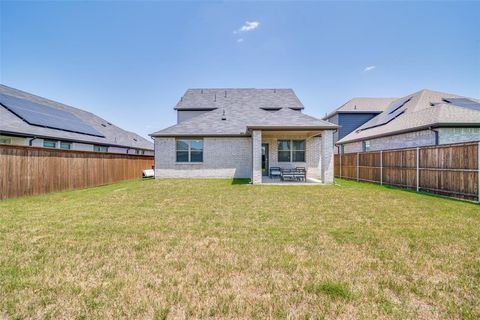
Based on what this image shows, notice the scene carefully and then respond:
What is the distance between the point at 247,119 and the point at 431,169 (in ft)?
39.6

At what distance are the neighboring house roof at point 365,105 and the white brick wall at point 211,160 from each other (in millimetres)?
17116

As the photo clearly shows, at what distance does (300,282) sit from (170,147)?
15254 mm

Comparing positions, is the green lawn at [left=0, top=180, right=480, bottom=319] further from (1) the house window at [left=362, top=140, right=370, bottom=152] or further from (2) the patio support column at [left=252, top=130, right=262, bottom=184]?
(1) the house window at [left=362, top=140, right=370, bottom=152]

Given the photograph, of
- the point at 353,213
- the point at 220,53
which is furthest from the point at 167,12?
the point at 353,213

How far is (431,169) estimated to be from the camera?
9938mm

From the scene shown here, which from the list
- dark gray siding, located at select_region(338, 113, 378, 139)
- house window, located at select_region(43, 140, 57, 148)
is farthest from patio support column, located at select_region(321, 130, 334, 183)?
house window, located at select_region(43, 140, 57, 148)

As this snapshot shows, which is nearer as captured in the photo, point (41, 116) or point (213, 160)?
point (41, 116)

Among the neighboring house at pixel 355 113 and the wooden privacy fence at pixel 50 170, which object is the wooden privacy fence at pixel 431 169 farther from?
the wooden privacy fence at pixel 50 170

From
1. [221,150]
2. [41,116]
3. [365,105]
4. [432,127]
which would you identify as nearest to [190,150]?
[221,150]

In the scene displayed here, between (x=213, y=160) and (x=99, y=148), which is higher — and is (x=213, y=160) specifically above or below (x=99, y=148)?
below

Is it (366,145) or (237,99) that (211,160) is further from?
(366,145)

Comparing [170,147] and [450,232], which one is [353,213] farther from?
[170,147]

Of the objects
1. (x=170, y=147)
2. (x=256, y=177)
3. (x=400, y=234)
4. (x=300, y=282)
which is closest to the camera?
(x=300, y=282)

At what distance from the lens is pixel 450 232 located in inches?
183
